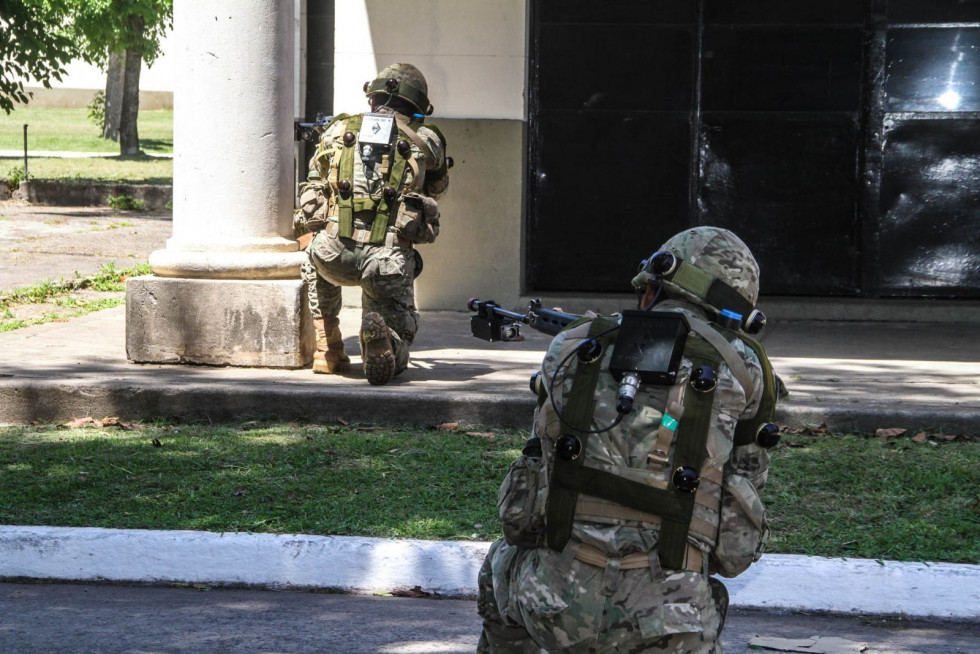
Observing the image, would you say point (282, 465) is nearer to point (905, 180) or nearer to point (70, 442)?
point (70, 442)

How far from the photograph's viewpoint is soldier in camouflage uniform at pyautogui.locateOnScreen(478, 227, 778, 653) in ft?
9.52

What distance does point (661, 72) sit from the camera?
10.3 meters

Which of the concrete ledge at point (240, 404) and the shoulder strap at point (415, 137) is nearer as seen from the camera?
the concrete ledge at point (240, 404)

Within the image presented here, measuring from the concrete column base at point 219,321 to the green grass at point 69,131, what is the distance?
23233 mm

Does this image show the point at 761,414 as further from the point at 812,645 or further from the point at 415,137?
the point at 415,137

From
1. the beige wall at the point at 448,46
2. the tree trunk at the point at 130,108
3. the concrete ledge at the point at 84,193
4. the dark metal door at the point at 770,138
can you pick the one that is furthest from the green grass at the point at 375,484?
the tree trunk at the point at 130,108

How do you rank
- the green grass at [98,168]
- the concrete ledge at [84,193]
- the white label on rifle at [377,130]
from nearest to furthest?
1. the white label on rifle at [377,130]
2. the concrete ledge at [84,193]
3. the green grass at [98,168]

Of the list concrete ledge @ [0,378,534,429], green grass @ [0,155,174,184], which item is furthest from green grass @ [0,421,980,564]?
green grass @ [0,155,174,184]

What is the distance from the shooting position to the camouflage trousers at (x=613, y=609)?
9.44 feet

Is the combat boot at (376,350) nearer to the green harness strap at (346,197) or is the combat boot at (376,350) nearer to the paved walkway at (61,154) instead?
the green harness strap at (346,197)

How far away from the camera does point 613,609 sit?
9.52 ft

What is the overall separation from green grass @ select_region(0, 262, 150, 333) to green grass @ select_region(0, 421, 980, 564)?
3.34 m

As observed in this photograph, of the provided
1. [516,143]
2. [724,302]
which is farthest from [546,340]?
[724,302]

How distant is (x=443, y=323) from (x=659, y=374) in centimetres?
704
